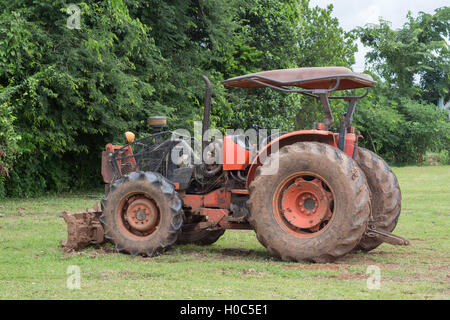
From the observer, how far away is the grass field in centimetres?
557

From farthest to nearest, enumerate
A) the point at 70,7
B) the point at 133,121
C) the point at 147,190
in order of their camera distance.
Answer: the point at 133,121 → the point at 70,7 → the point at 147,190

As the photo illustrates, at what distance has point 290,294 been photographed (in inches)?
216

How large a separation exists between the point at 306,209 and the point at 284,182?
1.40ft

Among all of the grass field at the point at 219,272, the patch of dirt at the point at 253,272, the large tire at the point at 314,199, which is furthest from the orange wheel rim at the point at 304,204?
the patch of dirt at the point at 253,272

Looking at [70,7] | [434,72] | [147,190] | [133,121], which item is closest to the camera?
[147,190]

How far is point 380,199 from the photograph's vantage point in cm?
805

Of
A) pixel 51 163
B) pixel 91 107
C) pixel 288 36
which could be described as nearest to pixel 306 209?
pixel 91 107

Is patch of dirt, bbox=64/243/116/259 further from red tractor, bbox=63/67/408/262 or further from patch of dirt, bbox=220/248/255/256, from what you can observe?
patch of dirt, bbox=220/248/255/256

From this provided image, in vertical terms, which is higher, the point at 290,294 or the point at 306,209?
the point at 306,209

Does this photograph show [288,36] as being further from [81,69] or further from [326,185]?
[326,185]

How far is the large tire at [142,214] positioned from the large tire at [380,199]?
8.43 feet

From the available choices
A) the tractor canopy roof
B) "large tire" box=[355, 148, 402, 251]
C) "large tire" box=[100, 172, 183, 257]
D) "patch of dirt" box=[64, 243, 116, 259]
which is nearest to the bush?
"patch of dirt" box=[64, 243, 116, 259]

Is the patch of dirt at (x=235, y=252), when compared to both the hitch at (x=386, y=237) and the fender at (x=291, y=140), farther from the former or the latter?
the hitch at (x=386, y=237)

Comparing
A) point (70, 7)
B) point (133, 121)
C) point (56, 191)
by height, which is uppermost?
point (70, 7)
